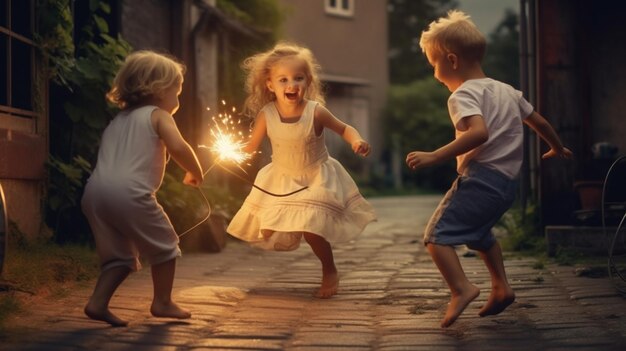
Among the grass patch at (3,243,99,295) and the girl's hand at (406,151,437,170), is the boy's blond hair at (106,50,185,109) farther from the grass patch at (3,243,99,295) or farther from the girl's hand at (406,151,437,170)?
the grass patch at (3,243,99,295)

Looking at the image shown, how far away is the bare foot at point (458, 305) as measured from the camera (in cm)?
432

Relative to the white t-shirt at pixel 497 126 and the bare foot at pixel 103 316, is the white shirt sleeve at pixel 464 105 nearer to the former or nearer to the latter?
the white t-shirt at pixel 497 126

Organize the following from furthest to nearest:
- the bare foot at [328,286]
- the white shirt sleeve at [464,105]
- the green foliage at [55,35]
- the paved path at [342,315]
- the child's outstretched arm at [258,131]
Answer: the green foliage at [55,35]
the child's outstretched arm at [258,131]
the bare foot at [328,286]
the white shirt sleeve at [464,105]
the paved path at [342,315]

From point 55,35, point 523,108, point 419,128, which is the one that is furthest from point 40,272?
point 419,128

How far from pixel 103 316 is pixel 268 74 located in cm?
208

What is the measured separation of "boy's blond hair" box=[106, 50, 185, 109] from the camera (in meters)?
4.56

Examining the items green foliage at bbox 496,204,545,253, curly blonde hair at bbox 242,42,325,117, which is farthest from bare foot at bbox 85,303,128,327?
green foliage at bbox 496,204,545,253

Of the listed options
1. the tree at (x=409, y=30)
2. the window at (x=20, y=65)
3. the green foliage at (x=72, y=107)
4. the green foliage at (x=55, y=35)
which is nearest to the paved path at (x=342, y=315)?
the green foliage at (x=72, y=107)

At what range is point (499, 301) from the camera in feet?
15.0

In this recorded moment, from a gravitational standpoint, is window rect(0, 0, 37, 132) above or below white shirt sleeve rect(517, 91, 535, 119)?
above

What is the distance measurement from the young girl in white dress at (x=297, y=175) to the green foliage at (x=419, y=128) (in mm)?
22311

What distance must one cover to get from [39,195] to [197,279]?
1.40 m

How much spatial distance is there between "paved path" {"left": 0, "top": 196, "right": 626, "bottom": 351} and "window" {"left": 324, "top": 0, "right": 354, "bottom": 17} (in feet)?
61.9

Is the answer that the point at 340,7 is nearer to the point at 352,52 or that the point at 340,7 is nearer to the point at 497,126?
the point at 352,52
